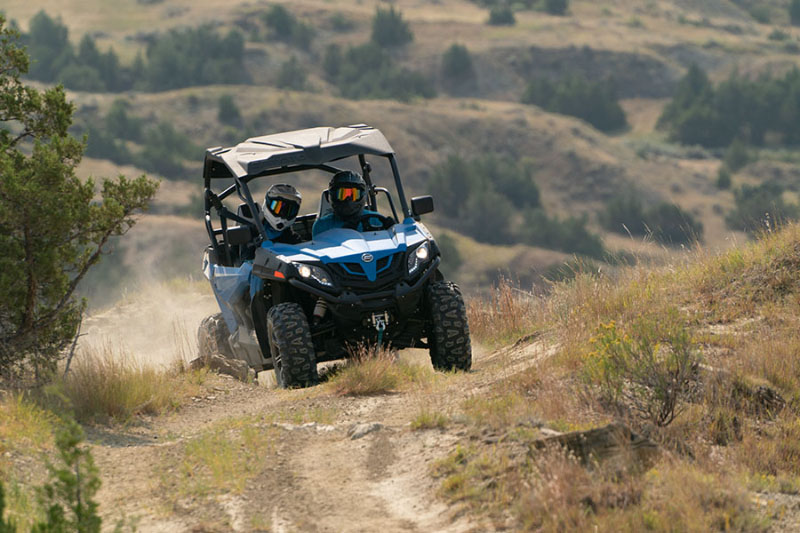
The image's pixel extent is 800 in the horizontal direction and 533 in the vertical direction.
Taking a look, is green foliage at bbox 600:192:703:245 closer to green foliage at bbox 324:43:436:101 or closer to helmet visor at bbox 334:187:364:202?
green foliage at bbox 324:43:436:101

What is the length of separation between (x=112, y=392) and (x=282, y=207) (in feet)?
10.2

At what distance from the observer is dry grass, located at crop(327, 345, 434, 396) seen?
9.02 meters

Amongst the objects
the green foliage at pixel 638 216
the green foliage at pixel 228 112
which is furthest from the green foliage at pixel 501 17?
the green foliage at pixel 638 216

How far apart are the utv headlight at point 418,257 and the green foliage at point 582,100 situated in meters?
126

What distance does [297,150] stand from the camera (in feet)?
35.7

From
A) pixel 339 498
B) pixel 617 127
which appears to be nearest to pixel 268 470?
pixel 339 498

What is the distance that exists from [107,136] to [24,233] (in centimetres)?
10452

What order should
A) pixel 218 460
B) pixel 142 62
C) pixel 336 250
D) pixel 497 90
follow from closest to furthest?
1. pixel 218 460
2. pixel 336 250
3. pixel 142 62
4. pixel 497 90

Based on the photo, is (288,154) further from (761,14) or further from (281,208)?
(761,14)

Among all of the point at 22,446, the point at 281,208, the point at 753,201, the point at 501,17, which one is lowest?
the point at 753,201

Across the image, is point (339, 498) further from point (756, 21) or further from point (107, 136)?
point (756, 21)

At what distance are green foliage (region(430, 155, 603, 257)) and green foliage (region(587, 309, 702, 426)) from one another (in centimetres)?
9409

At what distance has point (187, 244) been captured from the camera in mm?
87375

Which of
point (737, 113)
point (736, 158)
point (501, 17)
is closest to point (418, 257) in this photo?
point (736, 158)
